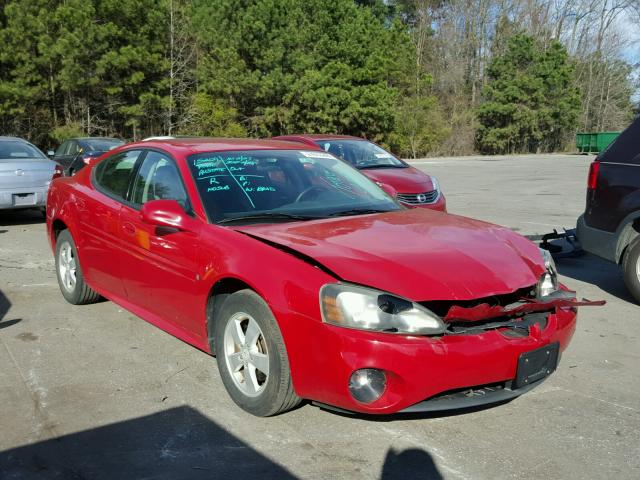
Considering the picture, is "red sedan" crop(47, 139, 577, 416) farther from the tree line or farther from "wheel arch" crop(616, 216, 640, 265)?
the tree line

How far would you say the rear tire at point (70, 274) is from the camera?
540 centimetres

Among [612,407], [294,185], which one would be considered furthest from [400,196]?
[612,407]

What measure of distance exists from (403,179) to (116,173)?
18.7ft

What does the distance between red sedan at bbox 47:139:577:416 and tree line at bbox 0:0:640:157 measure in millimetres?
28900

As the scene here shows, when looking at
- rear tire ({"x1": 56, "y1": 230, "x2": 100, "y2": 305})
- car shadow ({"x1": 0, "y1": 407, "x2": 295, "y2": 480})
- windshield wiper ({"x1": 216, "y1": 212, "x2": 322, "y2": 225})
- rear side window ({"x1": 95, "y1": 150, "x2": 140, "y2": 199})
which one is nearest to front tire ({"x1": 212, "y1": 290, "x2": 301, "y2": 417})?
car shadow ({"x1": 0, "y1": 407, "x2": 295, "y2": 480})

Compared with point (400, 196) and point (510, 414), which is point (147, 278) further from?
point (400, 196)

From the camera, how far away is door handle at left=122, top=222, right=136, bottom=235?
4387 mm

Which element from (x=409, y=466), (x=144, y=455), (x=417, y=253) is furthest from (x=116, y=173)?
(x=409, y=466)

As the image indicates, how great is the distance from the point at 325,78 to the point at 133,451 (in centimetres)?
3506

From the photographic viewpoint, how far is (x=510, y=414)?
3.52 meters

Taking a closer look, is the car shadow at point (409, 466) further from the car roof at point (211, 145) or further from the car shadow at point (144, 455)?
the car roof at point (211, 145)

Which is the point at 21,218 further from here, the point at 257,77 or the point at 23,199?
the point at 257,77

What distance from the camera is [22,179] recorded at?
9.95 metres

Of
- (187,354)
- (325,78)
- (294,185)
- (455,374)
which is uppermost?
(325,78)
